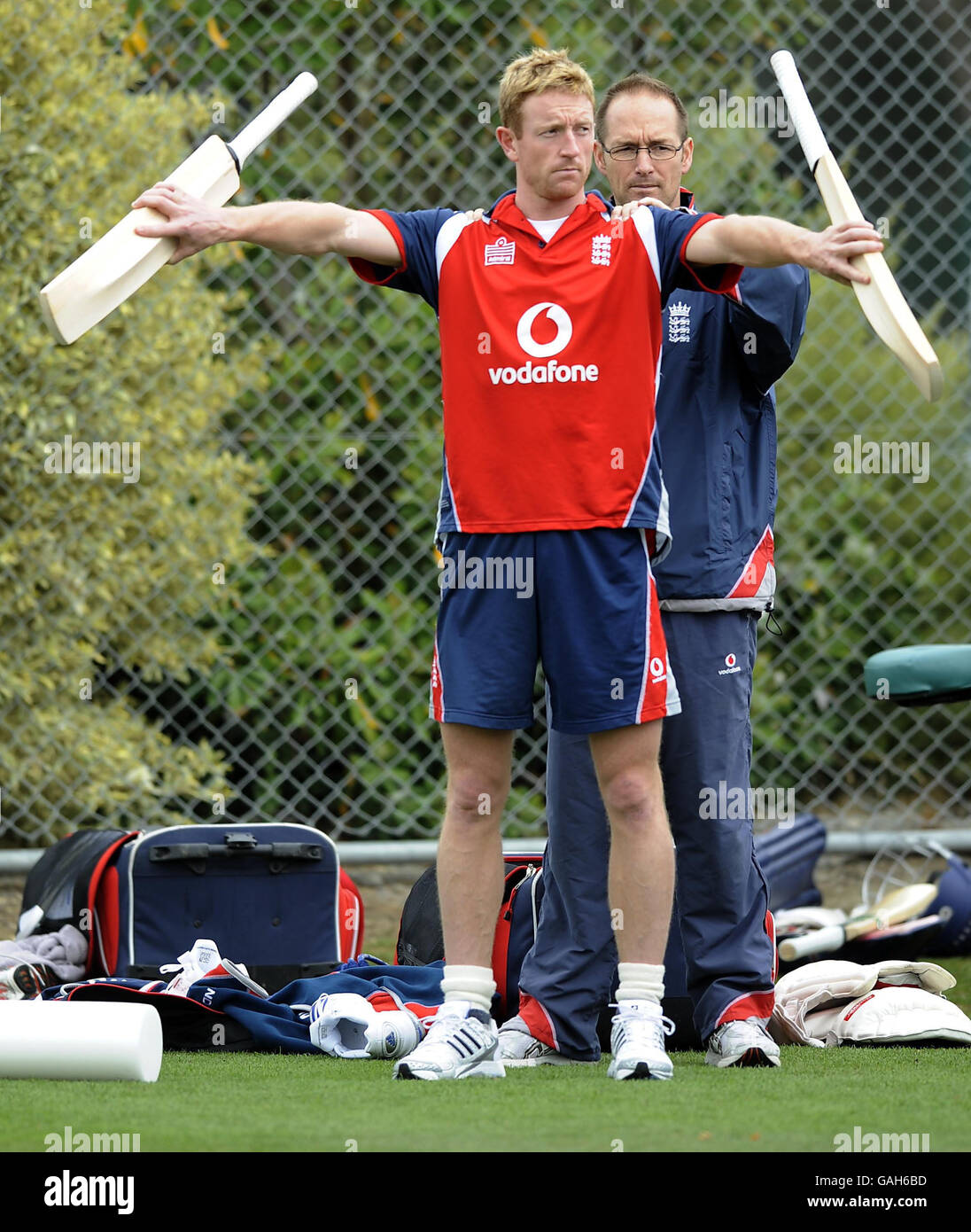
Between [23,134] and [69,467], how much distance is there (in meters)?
0.95

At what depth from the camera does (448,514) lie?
284cm

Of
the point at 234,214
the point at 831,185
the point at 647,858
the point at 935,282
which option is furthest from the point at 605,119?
the point at 935,282

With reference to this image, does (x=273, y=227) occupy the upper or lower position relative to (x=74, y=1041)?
upper

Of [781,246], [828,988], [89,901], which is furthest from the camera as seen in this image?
[89,901]

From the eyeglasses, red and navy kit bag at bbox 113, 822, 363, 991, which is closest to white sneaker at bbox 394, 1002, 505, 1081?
red and navy kit bag at bbox 113, 822, 363, 991

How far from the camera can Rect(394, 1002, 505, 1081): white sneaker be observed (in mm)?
2689

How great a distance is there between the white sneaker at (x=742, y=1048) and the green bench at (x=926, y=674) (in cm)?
65

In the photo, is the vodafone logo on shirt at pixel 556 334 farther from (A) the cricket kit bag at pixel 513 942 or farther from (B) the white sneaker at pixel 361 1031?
(B) the white sneaker at pixel 361 1031

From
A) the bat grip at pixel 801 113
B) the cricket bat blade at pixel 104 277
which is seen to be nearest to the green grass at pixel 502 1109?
the cricket bat blade at pixel 104 277

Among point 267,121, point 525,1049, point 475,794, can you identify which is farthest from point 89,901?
point 267,121

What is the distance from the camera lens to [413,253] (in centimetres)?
289

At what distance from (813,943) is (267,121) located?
7.51ft

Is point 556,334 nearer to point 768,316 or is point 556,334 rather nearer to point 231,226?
point 768,316

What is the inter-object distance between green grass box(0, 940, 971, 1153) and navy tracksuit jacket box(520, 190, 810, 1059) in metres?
0.19
